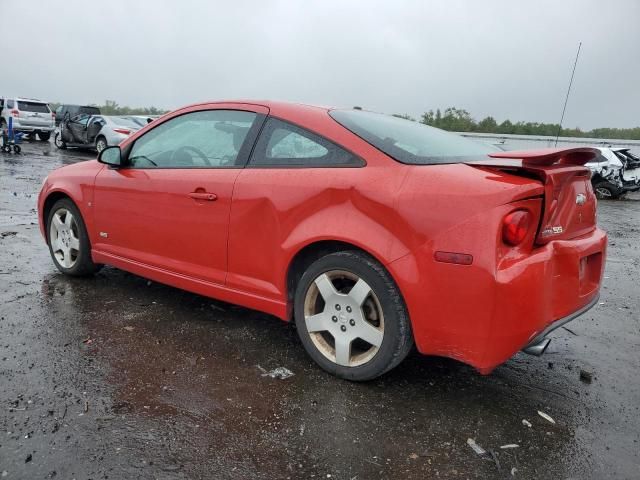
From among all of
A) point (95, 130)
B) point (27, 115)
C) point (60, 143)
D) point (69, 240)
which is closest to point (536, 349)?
point (69, 240)

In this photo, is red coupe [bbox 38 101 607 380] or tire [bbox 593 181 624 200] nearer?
red coupe [bbox 38 101 607 380]

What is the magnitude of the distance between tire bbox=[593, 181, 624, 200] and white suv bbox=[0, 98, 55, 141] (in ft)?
70.2

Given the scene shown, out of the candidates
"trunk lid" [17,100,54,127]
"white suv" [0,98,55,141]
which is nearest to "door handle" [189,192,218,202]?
"white suv" [0,98,55,141]

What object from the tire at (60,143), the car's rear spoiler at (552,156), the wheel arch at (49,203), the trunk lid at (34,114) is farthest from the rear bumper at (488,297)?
the trunk lid at (34,114)

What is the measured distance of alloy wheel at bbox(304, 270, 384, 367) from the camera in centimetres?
285

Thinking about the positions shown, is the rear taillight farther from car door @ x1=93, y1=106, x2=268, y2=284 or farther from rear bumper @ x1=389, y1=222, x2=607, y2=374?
car door @ x1=93, y1=106, x2=268, y2=284

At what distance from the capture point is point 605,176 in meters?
14.4

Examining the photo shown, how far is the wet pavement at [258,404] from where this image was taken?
7.53 feet

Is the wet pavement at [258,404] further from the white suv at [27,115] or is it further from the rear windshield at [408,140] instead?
the white suv at [27,115]

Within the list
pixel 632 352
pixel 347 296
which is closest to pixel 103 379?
pixel 347 296

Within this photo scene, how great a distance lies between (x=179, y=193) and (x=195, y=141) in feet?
1.39

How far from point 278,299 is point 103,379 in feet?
3.56

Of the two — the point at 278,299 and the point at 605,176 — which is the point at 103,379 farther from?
the point at 605,176

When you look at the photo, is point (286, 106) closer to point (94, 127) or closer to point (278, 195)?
point (278, 195)
